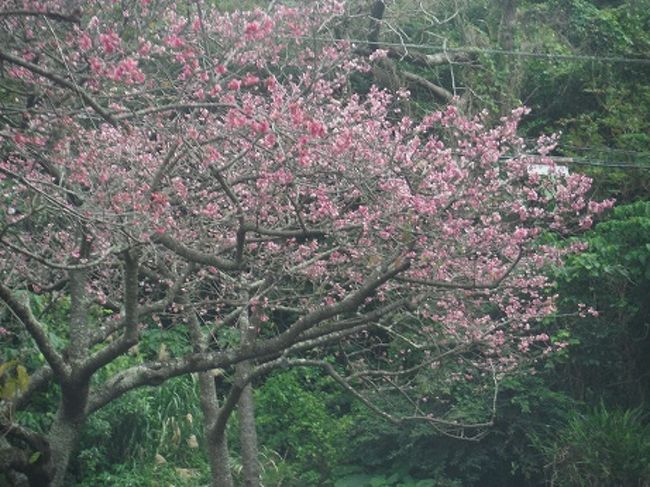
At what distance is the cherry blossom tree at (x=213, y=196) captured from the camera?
647 centimetres

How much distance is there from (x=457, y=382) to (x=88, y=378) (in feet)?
17.9

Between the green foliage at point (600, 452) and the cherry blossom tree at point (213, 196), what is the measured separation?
245 centimetres

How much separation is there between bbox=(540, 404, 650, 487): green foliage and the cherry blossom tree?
2452 millimetres

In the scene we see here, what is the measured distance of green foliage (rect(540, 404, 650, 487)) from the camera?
10.7 metres

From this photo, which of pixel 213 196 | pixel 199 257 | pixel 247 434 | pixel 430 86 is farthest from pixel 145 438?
pixel 430 86

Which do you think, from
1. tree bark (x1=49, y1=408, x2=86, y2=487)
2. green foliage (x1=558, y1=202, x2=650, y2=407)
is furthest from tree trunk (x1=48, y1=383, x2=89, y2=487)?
green foliage (x1=558, y1=202, x2=650, y2=407)

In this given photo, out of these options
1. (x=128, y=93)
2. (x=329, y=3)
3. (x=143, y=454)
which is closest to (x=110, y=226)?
(x=128, y=93)

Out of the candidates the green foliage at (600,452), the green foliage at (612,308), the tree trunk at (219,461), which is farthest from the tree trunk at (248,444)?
the green foliage at (612,308)

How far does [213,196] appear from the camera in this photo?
8.12 meters

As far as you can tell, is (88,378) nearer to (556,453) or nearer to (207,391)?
(207,391)

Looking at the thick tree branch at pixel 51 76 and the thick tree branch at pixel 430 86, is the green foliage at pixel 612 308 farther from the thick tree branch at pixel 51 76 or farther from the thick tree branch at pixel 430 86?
the thick tree branch at pixel 51 76

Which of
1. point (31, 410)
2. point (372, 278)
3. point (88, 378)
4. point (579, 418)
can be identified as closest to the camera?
point (372, 278)

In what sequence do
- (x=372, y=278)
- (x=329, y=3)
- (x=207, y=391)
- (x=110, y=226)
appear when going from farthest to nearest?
(x=207, y=391) < (x=329, y=3) < (x=372, y=278) < (x=110, y=226)

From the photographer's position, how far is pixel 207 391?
9.43 m
